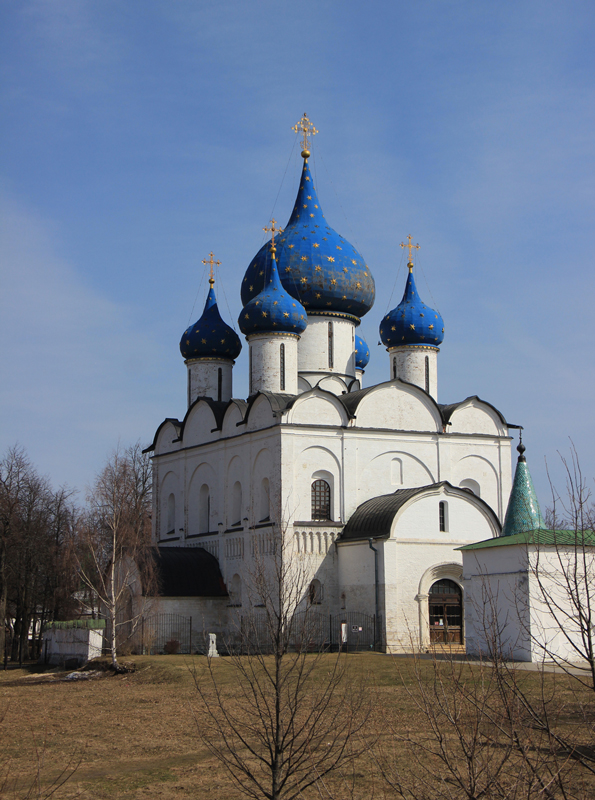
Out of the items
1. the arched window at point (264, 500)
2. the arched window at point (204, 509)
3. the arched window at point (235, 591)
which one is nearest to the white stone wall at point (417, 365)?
the arched window at point (264, 500)

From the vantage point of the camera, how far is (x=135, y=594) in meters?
25.6

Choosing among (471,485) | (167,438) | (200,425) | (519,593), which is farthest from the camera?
(167,438)

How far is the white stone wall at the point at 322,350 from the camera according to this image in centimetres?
2811

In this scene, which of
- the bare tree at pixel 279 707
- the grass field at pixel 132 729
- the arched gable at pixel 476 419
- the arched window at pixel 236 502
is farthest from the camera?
the arched window at pixel 236 502

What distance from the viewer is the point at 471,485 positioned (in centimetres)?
2647

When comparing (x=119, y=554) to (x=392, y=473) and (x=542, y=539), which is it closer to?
(x=392, y=473)

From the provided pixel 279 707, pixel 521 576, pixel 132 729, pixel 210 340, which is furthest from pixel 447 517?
pixel 279 707

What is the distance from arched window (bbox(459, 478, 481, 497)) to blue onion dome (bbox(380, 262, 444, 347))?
14.5 ft

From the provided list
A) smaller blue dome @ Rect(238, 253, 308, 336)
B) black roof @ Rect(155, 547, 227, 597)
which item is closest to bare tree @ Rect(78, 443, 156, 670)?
black roof @ Rect(155, 547, 227, 597)

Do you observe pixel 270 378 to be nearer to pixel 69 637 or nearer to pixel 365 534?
pixel 365 534

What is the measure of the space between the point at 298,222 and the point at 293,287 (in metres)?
2.53

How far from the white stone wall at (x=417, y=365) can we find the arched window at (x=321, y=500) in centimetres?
497

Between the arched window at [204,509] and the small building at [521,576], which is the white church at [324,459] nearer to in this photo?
the arched window at [204,509]

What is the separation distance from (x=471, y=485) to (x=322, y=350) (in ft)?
19.1
